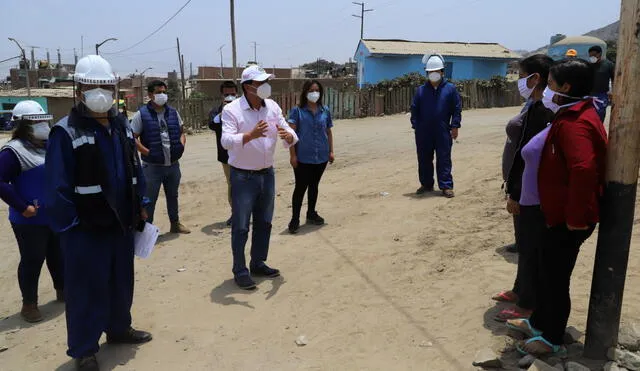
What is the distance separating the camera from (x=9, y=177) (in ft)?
14.2

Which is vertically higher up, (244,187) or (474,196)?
(244,187)

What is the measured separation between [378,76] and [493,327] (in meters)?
31.5

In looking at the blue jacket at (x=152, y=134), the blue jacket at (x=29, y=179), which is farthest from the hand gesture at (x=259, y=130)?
the blue jacket at (x=152, y=134)

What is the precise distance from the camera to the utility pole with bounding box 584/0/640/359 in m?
2.79

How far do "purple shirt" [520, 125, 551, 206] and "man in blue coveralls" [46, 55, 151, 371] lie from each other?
8.57 feet

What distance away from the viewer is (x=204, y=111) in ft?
65.8

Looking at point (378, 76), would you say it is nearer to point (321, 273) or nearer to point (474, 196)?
point (474, 196)

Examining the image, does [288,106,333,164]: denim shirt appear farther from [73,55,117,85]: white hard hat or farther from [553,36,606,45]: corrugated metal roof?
[553,36,606,45]: corrugated metal roof

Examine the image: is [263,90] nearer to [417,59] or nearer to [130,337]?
[130,337]

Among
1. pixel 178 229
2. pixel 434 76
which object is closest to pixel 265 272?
pixel 178 229

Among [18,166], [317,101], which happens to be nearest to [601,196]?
[317,101]

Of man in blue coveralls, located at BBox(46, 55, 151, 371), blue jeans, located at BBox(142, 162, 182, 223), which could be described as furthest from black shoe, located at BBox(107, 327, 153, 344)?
blue jeans, located at BBox(142, 162, 182, 223)

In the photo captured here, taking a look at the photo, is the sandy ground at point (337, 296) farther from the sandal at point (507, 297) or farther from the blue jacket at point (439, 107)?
the blue jacket at point (439, 107)

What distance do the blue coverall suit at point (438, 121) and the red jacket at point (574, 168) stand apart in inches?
165
